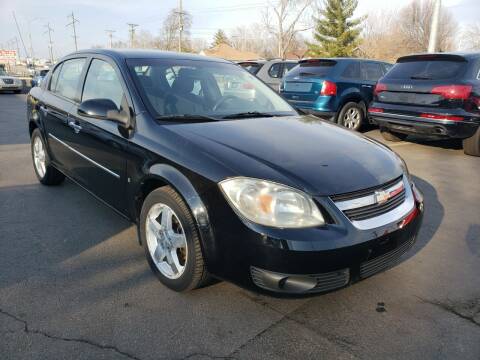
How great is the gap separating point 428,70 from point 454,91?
0.68 m

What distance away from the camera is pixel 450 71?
20.6 ft

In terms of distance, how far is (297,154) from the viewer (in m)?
2.51

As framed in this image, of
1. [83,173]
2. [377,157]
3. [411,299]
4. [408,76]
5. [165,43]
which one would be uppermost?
[165,43]

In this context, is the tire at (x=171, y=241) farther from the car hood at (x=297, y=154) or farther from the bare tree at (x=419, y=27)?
the bare tree at (x=419, y=27)

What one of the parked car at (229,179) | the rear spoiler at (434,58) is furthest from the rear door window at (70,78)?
the rear spoiler at (434,58)

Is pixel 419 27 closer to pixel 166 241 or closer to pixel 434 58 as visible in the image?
pixel 434 58

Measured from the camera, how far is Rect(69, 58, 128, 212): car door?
9.98 ft

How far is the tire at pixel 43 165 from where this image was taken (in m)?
4.73

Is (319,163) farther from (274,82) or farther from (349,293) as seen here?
(274,82)

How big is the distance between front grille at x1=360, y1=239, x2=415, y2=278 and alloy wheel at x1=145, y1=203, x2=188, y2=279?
3.54ft

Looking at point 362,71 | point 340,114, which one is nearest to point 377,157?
point 340,114

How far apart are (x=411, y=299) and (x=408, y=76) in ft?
16.9

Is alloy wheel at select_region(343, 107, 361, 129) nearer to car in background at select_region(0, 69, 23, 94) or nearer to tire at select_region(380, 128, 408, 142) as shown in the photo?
tire at select_region(380, 128, 408, 142)

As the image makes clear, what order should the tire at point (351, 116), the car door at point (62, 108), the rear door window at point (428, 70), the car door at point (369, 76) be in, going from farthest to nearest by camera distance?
the car door at point (369, 76)
the tire at point (351, 116)
the rear door window at point (428, 70)
the car door at point (62, 108)
